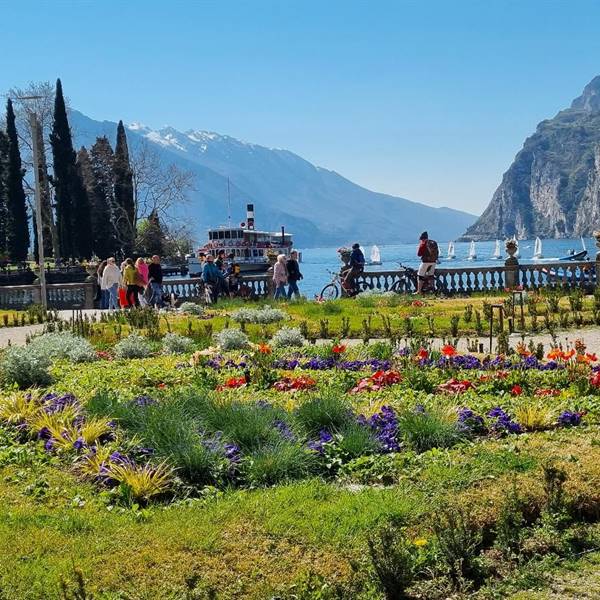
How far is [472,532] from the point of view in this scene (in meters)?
5.67

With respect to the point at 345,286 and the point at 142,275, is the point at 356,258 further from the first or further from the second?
the point at 142,275

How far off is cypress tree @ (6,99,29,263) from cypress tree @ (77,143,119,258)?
210 inches

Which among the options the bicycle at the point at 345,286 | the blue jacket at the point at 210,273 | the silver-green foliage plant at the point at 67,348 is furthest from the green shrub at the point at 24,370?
the bicycle at the point at 345,286

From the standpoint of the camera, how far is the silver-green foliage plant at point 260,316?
66.1ft

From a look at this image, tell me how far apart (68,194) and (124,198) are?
718cm

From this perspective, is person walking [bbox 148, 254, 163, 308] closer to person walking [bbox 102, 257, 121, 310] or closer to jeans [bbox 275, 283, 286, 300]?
person walking [bbox 102, 257, 121, 310]

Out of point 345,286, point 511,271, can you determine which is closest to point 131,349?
point 345,286

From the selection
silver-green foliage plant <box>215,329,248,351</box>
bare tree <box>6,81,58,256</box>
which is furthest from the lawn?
bare tree <box>6,81,58,256</box>

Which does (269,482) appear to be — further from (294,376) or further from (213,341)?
(213,341)

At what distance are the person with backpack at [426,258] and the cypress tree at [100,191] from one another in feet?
167

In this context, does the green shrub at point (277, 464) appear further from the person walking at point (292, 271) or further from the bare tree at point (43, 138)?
the bare tree at point (43, 138)

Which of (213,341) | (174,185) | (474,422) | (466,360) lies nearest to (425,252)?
(213,341)

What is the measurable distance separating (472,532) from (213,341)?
34.1 feet

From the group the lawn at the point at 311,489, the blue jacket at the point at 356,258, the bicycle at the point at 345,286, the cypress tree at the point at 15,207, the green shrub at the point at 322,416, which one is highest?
the cypress tree at the point at 15,207
